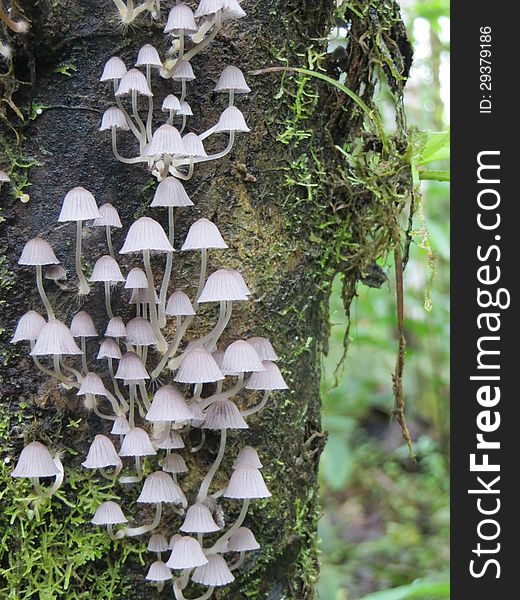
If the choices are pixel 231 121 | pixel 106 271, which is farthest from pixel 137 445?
pixel 231 121

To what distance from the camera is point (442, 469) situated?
681 cm

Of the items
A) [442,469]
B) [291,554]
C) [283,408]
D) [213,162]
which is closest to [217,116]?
[213,162]

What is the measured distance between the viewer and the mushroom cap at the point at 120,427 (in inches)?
67.7

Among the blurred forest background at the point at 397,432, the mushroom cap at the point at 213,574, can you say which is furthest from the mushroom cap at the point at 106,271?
the blurred forest background at the point at 397,432

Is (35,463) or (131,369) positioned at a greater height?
(131,369)

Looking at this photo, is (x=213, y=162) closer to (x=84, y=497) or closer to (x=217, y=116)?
(x=217, y=116)

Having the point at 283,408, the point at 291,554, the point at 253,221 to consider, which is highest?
the point at 253,221

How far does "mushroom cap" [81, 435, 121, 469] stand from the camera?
5.43 ft

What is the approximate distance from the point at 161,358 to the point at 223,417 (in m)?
0.26

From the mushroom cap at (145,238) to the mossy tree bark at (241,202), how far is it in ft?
0.67

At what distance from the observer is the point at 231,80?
175 cm

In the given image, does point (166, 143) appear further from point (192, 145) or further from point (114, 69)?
point (114, 69)

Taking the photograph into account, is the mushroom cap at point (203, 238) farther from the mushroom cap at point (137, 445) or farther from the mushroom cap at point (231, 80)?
the mushroom cap at point (137, 445)

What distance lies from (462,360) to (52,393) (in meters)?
1.32
